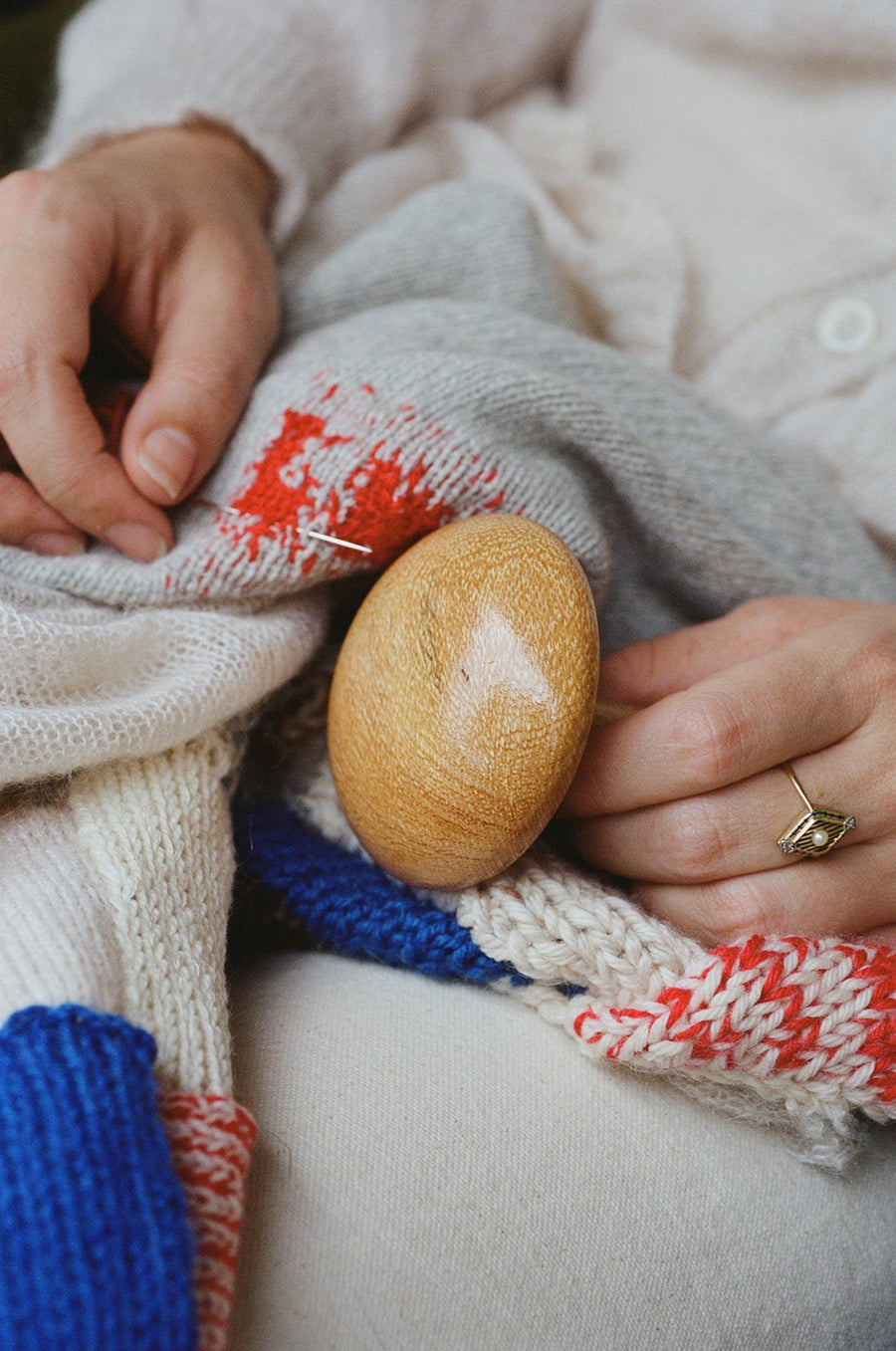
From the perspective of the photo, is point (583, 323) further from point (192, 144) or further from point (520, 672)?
point (520, 672)

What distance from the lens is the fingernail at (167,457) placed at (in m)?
0.57

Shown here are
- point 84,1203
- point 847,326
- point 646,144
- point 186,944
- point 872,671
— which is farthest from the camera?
point 646,144

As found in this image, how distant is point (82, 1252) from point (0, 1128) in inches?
2.2

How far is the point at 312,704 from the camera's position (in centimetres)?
62

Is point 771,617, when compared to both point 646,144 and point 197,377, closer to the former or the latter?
point 197,377

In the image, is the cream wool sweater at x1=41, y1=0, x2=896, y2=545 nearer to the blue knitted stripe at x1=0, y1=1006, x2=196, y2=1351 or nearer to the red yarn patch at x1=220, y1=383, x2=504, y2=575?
the red yarn patch at x1=220, y1=383, x2=504, y2=575

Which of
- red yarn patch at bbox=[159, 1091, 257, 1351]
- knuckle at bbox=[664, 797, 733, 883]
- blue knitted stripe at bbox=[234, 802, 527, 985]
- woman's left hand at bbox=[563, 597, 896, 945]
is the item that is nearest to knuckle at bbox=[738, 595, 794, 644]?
woman's left hand at bbox=[563, 597, 896, 945]

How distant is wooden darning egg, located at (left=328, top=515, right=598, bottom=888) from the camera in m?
0.45

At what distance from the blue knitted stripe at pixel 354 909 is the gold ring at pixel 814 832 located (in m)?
0.16

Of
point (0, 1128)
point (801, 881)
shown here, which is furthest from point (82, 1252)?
point (801, 881)

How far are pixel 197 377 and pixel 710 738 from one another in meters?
0.36

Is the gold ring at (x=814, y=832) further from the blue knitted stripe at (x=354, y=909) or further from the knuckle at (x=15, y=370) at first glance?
the knuckle at (x=15, y=370)

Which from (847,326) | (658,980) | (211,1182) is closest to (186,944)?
(211,1182)

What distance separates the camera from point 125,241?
63 cm
